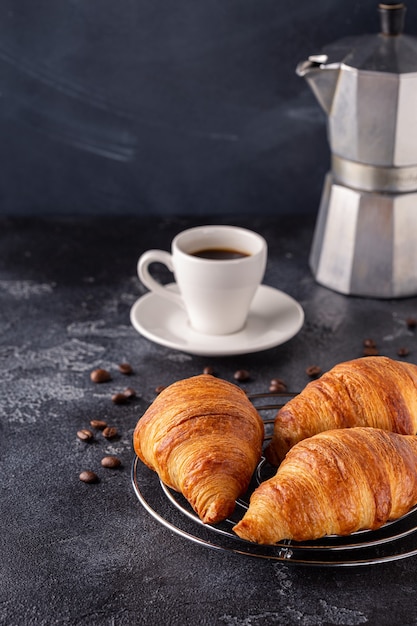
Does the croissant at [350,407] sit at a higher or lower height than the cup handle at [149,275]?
higher

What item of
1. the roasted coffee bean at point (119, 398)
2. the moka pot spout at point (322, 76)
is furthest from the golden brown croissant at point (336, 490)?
the moka pot spout at point (322, 76)

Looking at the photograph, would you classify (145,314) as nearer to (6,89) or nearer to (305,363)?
(305,363)

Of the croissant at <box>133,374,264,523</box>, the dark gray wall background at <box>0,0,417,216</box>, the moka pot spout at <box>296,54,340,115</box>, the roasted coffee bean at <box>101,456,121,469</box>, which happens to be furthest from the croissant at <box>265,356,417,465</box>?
the dark gray wall background at <box>0,0,417,216</box>

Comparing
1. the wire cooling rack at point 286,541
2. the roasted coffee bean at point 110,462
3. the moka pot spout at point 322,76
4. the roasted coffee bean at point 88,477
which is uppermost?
the moka pot spout at point 322,76

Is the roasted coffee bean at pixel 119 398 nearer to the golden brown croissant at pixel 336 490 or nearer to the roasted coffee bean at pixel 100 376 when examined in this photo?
the roasted coffee bean at pixel 100 376

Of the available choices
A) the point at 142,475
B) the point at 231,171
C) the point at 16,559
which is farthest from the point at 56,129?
the point at 16,559

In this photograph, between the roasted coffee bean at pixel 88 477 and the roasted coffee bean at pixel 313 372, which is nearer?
the roasted coffee bean at pixel 88 477

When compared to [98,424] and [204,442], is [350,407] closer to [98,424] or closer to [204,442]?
[204,442]

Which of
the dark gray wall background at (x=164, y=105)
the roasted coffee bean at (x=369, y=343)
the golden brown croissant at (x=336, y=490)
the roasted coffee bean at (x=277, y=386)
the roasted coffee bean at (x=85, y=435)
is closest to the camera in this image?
the golden brown croissant at (x=336, y=490)
